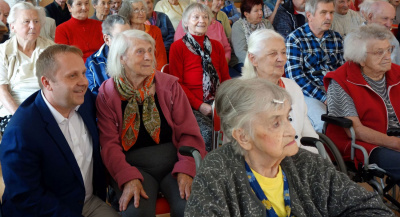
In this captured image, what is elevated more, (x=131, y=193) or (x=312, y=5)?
(x=312, y=5)

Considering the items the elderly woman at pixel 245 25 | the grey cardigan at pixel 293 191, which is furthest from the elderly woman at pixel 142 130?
the elderly woman at pixel 245 25

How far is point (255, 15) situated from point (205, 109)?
5.50 ft

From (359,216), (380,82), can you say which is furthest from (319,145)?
(380,82)

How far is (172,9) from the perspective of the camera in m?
4.40

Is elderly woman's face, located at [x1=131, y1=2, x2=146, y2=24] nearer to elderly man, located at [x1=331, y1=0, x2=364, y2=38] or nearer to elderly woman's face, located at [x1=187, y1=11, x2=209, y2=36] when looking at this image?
elderly woman's face, located at [x1=187, y1=11, x2=209, y2=36]

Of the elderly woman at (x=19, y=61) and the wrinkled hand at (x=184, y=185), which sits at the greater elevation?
the elderly woman at (x=19, y=61)

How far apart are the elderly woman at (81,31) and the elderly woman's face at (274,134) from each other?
99.0 inches

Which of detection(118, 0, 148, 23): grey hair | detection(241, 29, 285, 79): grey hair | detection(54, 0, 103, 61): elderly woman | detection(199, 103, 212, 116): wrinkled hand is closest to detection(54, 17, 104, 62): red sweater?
detection(54, 0, 103, 61): elderly woman

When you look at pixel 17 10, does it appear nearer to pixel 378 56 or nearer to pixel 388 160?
pixel 378 56

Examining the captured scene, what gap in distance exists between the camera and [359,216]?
54.9 inches

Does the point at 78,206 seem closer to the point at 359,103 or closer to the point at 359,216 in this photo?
the point at 359,216

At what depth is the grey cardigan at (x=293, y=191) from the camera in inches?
50.9

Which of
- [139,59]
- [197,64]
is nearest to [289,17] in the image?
[197,64]

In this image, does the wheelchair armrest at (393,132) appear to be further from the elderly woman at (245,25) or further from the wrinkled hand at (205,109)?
the elderly woman at (245,25)
